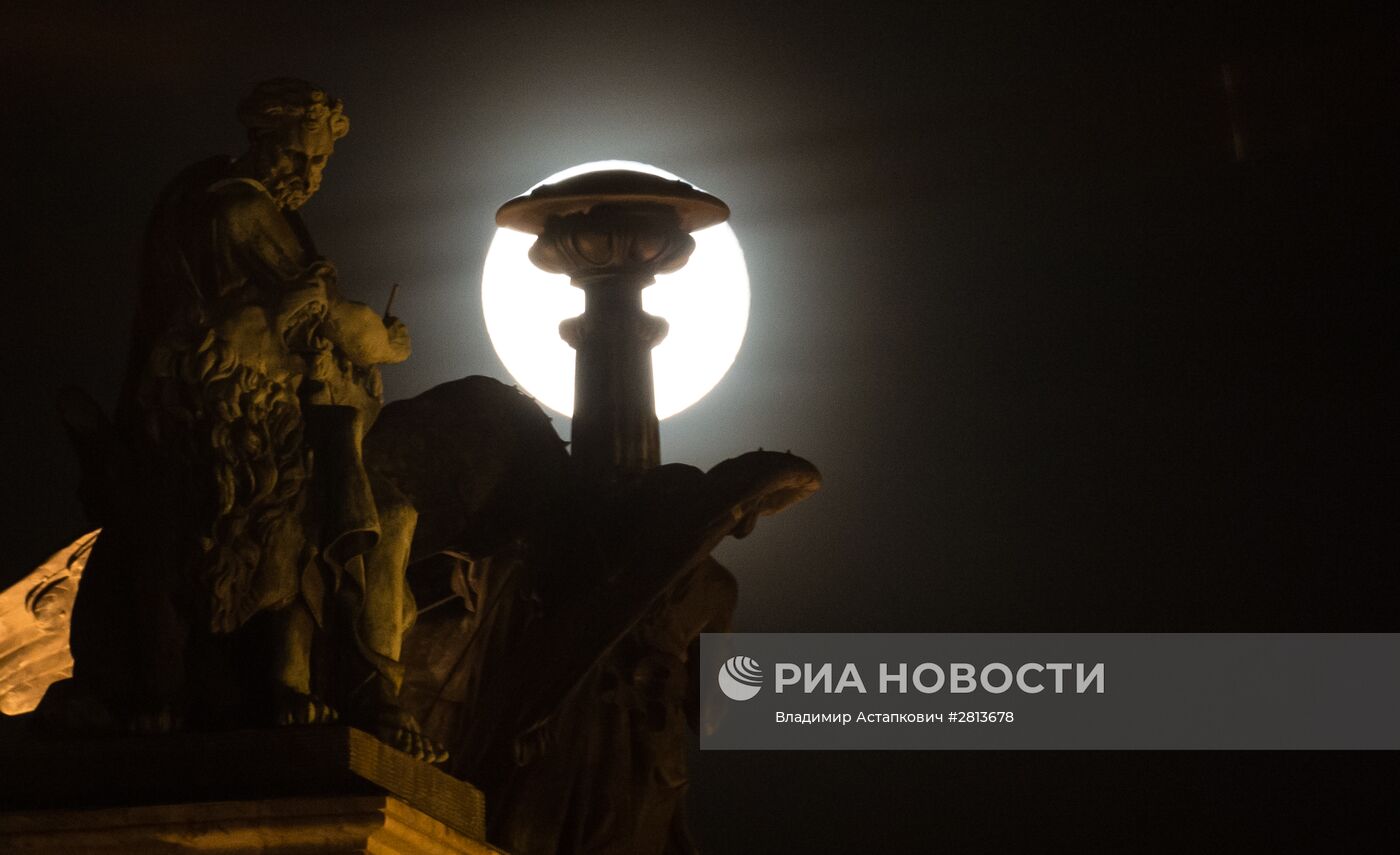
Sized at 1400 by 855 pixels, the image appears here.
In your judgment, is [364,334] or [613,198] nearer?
[364,334]

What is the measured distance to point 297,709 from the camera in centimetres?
818

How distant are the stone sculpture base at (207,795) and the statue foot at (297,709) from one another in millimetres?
142

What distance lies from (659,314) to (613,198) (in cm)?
50

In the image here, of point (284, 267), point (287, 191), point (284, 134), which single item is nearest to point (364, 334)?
point (284, 267)

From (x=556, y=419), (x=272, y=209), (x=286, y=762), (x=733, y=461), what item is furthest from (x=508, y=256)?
(x=286, y=762)

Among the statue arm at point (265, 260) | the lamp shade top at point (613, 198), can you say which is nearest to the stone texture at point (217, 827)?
the statue arm at point (265, 260)

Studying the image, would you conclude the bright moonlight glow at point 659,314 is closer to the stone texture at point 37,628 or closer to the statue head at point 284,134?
the stone texture at point 37,628

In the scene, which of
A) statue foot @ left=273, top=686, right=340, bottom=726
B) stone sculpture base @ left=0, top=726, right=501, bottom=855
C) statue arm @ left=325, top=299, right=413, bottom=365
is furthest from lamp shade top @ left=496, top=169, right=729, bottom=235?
stone sculpture base @ left=0, top=726, right=501, bottom=855

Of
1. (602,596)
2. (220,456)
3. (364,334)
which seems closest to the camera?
(220,456)

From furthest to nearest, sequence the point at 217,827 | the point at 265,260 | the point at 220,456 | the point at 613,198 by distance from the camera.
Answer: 1. the point at 613,198
2. the point at 265,260
3. the point at 220,456
4. the point at 217,827

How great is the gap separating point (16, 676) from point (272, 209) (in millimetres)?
2341

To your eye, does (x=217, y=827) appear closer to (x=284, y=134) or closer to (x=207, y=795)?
(x=207, y=795)

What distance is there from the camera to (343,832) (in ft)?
25.7

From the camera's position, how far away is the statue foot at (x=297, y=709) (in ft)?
26.8
